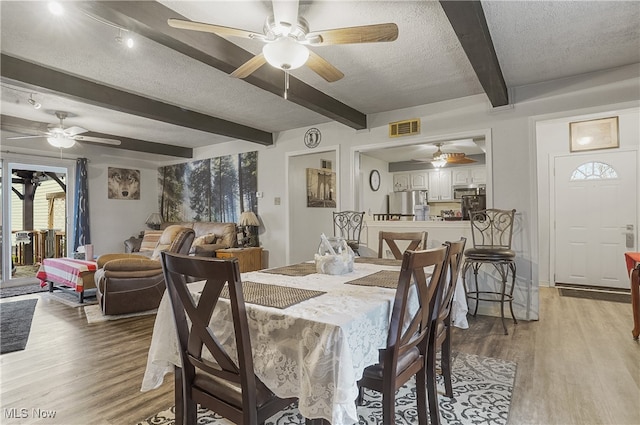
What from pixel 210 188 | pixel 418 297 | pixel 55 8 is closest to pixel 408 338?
pixel 418 297

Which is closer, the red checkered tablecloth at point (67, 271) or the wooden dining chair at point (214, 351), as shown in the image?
the wooden dining chair at point (214, 351)

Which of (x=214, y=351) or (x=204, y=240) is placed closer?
(x=214, y=351)

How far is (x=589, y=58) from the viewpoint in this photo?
301 centimetres

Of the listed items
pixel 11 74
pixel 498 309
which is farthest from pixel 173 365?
pixel 498 309

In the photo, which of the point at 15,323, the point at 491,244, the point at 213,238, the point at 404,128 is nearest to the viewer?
the point at 15,323

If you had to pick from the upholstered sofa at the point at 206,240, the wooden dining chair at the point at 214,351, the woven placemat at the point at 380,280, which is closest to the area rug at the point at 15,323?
the upholstered sofa at the point at 206,240

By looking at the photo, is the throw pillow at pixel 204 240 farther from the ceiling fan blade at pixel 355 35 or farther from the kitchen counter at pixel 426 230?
the ceiling fan blade at pixel 355 35

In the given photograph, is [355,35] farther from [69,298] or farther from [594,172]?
[69,298]

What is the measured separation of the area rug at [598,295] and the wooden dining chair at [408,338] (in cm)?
417

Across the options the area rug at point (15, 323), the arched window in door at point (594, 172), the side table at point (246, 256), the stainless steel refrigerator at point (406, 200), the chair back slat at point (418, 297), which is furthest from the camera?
the stainless steel refrigerator at point (406, 200)

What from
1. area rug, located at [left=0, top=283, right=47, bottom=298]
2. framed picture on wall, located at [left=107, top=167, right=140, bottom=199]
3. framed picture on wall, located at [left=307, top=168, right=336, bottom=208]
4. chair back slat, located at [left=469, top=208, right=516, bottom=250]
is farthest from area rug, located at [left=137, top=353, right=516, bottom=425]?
framed picture on wall, located at [left=107, top=167, right=140, bottom=199]

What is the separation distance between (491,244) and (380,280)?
2510mm

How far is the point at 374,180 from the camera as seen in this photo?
753 cm

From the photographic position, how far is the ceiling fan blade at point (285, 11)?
6.21ft
